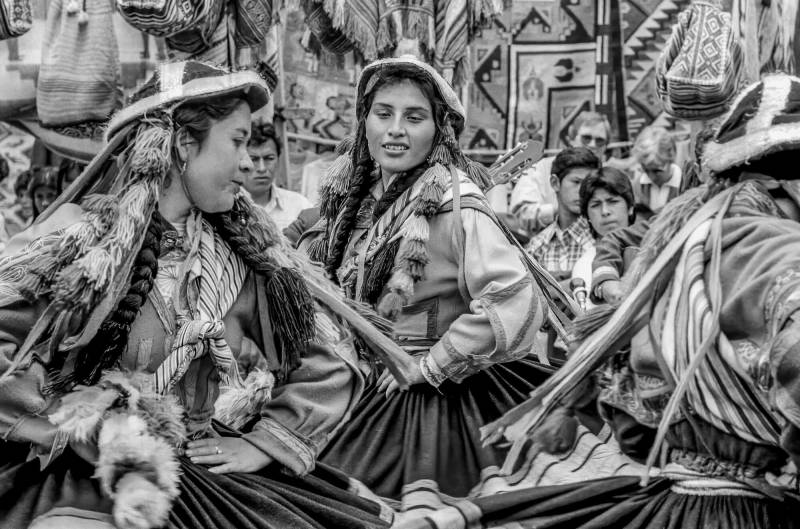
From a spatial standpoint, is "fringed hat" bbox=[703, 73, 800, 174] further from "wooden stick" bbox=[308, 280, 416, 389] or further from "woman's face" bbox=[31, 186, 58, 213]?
"woman's face" bbox=[31, 186, 58, 213]

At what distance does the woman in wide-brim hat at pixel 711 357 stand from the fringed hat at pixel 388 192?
A: 4.04ft

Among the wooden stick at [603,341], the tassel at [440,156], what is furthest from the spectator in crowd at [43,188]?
the wooden stick at [603,341]

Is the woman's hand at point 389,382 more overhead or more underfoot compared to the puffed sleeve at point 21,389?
more underfoot

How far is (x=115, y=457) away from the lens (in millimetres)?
3146

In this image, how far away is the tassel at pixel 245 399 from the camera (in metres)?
3.69

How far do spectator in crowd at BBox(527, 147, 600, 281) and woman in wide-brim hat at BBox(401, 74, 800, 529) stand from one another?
3768mm

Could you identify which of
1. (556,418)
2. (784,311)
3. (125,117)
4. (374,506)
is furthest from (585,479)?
(125,117)

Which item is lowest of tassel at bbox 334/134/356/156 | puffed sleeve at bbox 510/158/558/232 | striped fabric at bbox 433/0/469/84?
puffed sleeve at bbox 510/158/558/232

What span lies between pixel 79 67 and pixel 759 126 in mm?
3694

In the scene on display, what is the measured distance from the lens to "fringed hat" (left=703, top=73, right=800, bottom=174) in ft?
11.1

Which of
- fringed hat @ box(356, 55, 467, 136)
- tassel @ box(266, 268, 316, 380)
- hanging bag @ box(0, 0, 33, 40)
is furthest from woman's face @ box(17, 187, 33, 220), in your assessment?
tassel @ box(266, 268, 316, 380)

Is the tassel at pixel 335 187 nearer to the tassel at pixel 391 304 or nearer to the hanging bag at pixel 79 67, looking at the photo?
the tassel at pixel 391 304

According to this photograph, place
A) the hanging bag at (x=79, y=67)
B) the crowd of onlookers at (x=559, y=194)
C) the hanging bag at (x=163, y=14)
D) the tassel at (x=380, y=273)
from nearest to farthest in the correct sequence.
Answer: the tassel at (x=380, y=273) → the hanging bag at (x=163, y=14) → the hanging bag at (x=79, y=67) → the crowd of onlookers at (x=559, y=194)

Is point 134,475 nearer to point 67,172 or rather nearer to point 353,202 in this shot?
point 353,202
